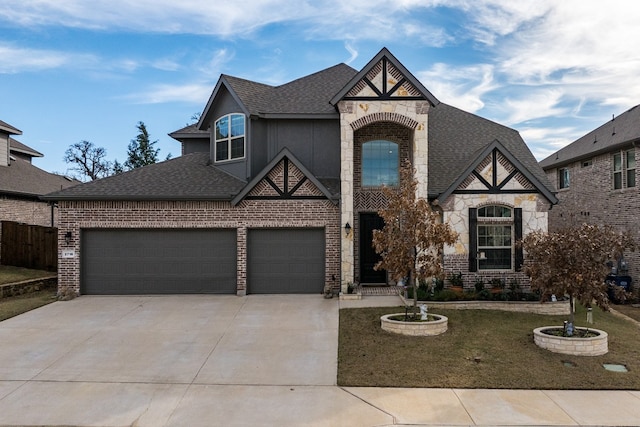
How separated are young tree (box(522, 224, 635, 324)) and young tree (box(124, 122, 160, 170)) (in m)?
44.5

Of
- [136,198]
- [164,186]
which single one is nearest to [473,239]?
[164,186]

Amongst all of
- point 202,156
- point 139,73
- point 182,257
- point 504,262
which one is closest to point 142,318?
point 182,257

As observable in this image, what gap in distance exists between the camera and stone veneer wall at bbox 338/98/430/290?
13.9 metres

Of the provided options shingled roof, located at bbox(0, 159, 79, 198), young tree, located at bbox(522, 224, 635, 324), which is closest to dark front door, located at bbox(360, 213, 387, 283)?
young tree, located at bbox(522, 224, 635, 324)

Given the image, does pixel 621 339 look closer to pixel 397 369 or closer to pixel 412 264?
pixel 412 264

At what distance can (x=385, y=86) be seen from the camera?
45.7 feet

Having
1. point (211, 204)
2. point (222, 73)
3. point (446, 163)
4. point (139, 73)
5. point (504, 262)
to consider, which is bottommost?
point (504, 262)

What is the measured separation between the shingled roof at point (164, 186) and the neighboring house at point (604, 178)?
12148mm

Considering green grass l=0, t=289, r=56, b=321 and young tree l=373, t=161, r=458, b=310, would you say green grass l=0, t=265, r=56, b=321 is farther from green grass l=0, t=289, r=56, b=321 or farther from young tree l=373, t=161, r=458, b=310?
young tree l=373, t=161, r=458, b=310

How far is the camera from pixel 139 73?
23234 millimetres

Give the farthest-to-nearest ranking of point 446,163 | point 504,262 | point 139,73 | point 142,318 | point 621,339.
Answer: point 139,73
point 446,163
point 504,262
point 142,318
point 621,339

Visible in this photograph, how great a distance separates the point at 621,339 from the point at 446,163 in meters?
7.98

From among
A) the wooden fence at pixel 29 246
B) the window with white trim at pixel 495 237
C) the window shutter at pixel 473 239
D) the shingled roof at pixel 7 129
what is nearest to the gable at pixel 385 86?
the window shutter at pixel 473 239

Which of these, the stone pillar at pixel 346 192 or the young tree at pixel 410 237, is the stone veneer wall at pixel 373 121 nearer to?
the stone pillar at pixel 346 192
